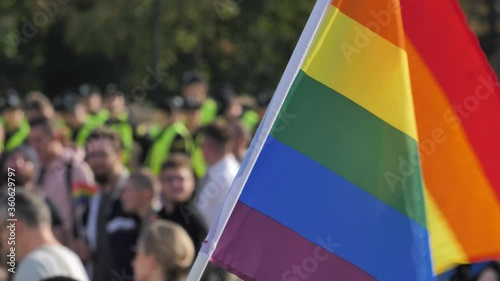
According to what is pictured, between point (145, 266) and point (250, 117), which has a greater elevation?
point (145, 266)

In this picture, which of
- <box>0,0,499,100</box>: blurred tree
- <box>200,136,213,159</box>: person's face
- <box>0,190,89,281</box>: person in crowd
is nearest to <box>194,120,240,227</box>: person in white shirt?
<box>200,136,213,159</box>: person's face

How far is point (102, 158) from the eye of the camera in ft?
28.7

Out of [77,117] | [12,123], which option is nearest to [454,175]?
[77,117]

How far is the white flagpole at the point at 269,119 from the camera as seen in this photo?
3.46 metres

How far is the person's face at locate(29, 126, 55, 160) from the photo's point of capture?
10031 millimetres

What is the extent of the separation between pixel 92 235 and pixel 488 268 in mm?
3499

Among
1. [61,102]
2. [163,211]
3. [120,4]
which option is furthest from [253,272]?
[120,4]

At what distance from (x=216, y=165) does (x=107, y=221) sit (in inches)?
40.1

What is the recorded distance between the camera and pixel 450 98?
11.8ft

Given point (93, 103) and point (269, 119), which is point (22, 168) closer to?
point (269, 119)

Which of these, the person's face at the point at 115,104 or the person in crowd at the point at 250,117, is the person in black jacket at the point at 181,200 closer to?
the person in crowd at the point at 250,117

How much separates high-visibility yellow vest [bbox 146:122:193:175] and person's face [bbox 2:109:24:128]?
3.34 meters

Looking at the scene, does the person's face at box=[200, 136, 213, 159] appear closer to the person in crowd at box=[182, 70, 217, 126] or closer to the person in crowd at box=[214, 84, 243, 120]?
the person in crowd at box=[214, 84, 243, 120]

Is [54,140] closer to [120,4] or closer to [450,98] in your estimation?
[450,98]
